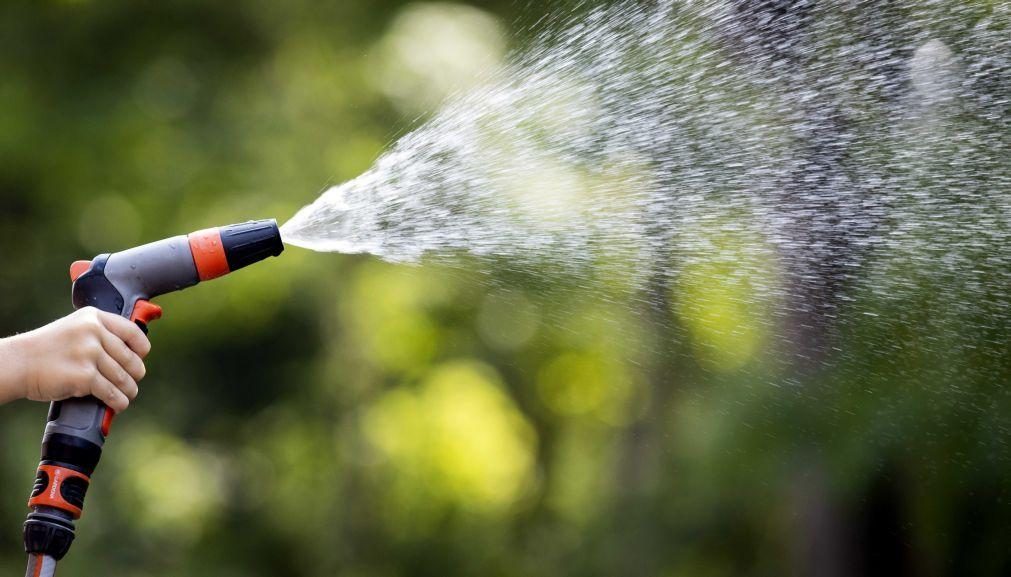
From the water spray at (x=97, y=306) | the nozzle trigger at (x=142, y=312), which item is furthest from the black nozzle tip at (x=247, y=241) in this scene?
the nozzle trigger at (x=142, y=312)

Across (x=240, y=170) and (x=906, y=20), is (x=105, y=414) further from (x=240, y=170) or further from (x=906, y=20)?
(x=240, y=170)

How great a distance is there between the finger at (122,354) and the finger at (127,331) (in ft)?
0.03

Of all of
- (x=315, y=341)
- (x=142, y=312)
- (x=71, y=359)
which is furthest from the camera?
(x=315, y=341)

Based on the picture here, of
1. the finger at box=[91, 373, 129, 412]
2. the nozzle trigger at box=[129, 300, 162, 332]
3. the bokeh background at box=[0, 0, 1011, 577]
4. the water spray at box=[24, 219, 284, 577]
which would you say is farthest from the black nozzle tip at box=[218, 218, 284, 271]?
the bokeh background at box=[0, 0, 1011, 577]

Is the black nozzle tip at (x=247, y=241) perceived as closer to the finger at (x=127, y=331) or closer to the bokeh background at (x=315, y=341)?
the finger at (x=127, y=331)

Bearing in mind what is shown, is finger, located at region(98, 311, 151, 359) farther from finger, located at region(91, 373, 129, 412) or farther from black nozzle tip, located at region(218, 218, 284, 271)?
black nozzle tip, located at region(218, 218, 284, 271)

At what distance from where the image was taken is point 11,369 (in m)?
1.58

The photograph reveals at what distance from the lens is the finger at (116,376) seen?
62.4 inches

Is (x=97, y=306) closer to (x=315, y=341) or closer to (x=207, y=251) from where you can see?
(x=207, y=251)

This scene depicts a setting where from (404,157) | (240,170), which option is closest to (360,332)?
(240,170)

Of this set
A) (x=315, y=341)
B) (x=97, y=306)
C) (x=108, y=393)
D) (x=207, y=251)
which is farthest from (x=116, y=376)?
(x=315, y=341)

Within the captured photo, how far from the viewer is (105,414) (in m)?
1.63

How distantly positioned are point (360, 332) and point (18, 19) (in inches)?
102

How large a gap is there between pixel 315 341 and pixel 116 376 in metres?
4.73
